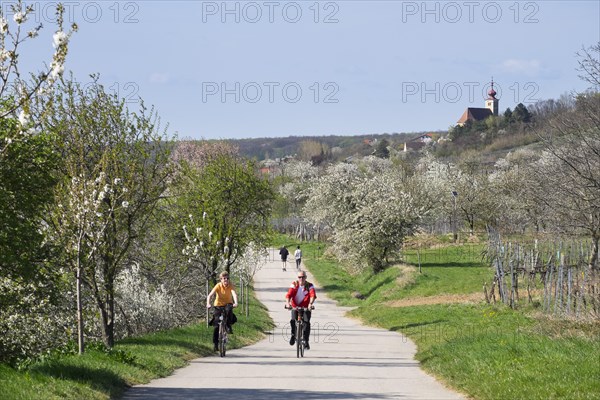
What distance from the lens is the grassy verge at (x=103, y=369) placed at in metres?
11.0

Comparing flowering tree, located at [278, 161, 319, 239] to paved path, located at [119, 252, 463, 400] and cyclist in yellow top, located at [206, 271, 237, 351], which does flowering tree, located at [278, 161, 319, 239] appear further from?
cyclist in yellow top, located at [206, 271, 237, 351]

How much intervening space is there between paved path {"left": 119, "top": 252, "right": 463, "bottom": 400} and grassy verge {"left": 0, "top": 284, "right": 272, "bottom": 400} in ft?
1.10

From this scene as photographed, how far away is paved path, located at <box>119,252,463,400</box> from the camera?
12.5 m

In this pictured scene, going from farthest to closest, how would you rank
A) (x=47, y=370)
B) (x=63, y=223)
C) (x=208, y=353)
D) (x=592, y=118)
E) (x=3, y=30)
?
(x=592, y=118), (x=208, y=353), (x=63, y=223), (x=47, y=370), (x=3, y=30)

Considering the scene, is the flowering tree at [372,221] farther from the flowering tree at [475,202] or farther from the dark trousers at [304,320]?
the dark trousers at [304,320]

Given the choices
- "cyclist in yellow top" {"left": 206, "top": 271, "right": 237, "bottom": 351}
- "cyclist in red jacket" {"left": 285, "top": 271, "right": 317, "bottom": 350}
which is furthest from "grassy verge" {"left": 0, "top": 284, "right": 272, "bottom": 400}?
"cyclist in red jacket" {"left": 285, "top": 271, "right": 317, "bottom": 350}

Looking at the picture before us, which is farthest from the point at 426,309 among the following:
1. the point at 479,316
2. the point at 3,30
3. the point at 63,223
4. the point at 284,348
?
the point at 3,30

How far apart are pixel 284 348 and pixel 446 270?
29.9 metres

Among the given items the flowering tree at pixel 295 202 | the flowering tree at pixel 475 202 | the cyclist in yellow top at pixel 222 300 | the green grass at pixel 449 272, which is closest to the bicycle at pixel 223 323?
the cyclist in yellow top at pixel 222 300

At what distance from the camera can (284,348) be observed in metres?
23.4

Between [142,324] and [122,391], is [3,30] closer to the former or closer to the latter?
[122,391]

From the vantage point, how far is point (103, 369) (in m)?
13.3

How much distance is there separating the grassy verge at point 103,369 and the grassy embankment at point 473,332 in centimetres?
518

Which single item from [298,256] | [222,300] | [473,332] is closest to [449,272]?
[298,256]
